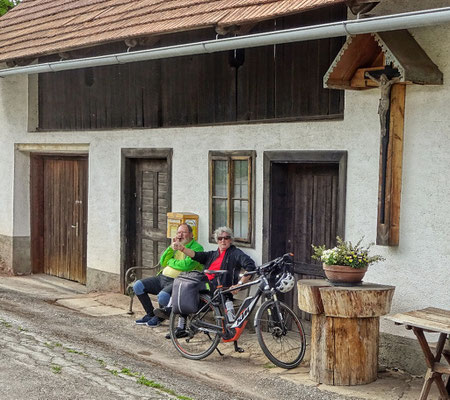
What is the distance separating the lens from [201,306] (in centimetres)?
848

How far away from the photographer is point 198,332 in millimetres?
8516

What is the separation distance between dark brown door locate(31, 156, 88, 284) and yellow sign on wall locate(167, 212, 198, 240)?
9.71 feet

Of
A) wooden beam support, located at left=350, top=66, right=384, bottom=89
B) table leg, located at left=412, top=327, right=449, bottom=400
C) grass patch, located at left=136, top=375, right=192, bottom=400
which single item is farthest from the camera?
wooden beam support, located at left=350, top=66, right=384, bottom=89

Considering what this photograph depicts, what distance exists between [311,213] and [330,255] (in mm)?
1561

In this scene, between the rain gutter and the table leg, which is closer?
the rain gutter

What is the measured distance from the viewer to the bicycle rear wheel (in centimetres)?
818

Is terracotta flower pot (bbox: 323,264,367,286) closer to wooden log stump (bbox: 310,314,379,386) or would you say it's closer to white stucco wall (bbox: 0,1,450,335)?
wooden log stump (bbox: 310,314,379,386)

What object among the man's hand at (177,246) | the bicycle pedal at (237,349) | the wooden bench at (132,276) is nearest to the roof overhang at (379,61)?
the man's hand at (177,246)

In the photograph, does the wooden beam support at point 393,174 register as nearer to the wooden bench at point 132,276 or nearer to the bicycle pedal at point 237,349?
the bicycle pedal at point 237,349

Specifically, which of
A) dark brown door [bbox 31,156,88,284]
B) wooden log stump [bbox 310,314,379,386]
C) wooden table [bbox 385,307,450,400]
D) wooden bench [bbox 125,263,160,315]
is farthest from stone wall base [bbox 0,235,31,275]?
wooden table [bbox 385,307,450,400]

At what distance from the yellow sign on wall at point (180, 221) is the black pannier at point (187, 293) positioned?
164 cm

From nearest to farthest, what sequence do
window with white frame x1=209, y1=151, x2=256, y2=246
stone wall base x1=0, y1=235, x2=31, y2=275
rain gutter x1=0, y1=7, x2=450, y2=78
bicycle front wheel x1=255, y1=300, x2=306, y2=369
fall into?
rain gutter x1=0, y1=7, x2=450, y2=78 → bicycle front wheel x1=255, y1=300, x2=306, y2=369 → window with white frame x1=209, y1=151, x2=256, y2=246 → stone wall base x1=0, y1=235, x2=31, y2=275

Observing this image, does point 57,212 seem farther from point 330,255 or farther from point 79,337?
point 330,255

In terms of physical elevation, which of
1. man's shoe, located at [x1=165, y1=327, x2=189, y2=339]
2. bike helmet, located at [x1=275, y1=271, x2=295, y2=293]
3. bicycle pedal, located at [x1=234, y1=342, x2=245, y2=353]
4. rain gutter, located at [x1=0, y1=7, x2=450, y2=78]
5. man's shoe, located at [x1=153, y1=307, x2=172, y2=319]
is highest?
rain gutter, located at [x1=0, y1=7, x2=450, y2=78]
